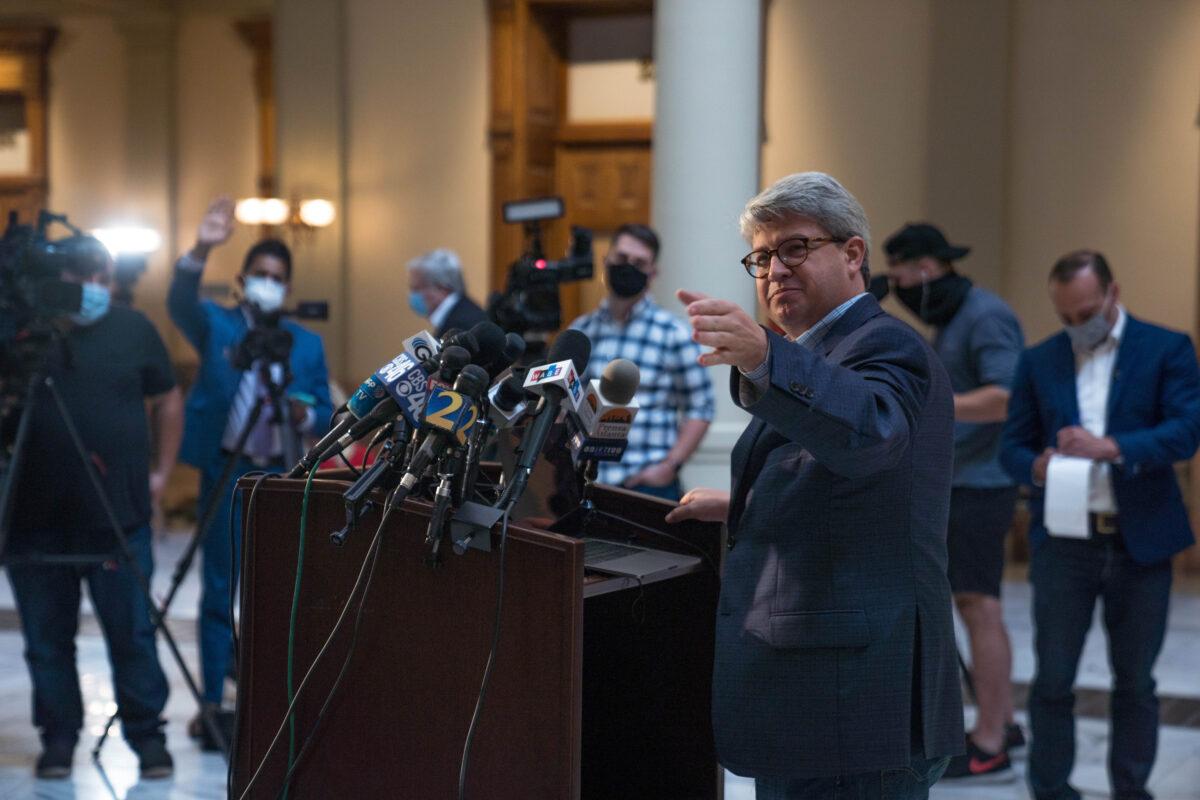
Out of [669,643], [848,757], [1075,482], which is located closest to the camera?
[848,757]

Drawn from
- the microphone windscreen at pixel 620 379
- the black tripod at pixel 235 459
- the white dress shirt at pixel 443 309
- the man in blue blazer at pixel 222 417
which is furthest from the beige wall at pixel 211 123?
the microphone windscreen at pixel 620 379

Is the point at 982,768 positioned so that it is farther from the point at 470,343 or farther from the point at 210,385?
the point at 470,343

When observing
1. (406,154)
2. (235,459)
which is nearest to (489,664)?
(235,459)

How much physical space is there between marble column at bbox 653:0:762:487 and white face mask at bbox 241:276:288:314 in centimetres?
170

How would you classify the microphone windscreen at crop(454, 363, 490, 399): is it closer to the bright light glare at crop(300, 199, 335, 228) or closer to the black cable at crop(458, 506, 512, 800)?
the black cable at crop(458, 506, 512, 800)

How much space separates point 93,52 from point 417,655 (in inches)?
451

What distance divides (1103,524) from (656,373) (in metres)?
1.55

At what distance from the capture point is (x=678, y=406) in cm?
509

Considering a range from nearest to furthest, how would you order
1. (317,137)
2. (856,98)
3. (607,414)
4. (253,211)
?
(607,414), (856,98), (317,137), (253,211)

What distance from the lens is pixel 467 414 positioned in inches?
89.7

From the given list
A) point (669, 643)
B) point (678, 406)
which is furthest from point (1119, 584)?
point (669, 643)

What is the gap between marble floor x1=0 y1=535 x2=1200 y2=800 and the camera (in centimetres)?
452

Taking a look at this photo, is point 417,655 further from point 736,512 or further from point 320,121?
point 320,121

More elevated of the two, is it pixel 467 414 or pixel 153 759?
pixel 467 414
